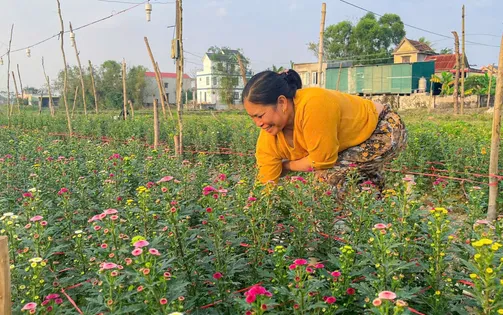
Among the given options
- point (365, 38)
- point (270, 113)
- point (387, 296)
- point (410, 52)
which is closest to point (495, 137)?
point (270, 113)

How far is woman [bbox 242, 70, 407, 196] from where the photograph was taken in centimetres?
296

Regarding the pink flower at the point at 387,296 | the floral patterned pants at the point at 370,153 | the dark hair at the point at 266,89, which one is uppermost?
the dark hair at the point at 266,89

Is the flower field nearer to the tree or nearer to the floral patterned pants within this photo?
the floral patterned pants

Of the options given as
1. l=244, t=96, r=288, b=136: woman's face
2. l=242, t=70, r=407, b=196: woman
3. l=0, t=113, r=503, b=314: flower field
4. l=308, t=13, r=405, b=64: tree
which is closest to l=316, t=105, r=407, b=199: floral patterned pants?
l=242, t=70, r=407, b=196: woman

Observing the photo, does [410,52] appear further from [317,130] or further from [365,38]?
[317,130]

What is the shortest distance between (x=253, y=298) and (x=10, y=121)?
1779 cm

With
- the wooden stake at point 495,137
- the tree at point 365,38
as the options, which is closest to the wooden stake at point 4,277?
the wooden stake at point 495,137

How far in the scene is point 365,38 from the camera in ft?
164

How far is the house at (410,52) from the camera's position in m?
41.6

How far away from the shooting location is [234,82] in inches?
1796

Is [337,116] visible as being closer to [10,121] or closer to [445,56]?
[10,121]

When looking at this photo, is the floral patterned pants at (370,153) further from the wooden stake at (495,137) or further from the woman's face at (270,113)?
the wooden stake at (495,137)

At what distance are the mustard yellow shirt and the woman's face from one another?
0.09 meters

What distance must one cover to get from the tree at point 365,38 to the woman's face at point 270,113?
4681cm
